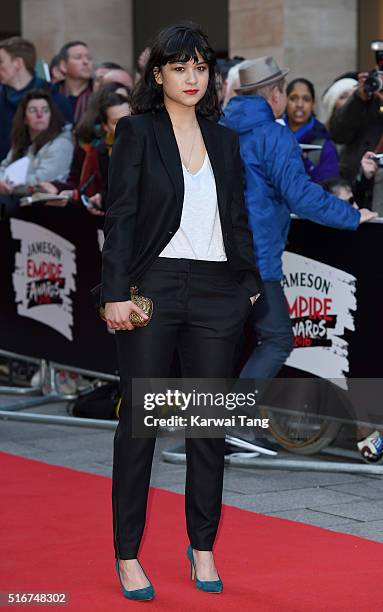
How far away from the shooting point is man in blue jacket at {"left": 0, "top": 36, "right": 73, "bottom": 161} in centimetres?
1184

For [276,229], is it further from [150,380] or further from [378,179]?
[150,380]

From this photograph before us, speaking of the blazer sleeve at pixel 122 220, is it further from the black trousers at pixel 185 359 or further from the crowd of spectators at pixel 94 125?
the crowd of spectators at pixel 94 125

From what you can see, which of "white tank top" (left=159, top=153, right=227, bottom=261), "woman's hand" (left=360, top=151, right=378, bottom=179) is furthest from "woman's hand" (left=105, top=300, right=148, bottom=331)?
"woman's hand" (left=360, top=151, right=378, bottom=179)

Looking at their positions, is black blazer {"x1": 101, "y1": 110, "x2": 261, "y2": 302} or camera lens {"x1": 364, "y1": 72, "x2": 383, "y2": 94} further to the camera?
camera lens {"x1": 364, "y1": 72, "x2": 383, "y2": 94}

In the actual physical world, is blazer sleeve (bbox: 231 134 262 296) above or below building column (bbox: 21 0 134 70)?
above

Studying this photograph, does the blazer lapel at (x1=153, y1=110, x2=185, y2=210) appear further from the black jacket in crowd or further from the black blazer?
the black jacket in crowd

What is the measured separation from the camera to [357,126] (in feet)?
31.0

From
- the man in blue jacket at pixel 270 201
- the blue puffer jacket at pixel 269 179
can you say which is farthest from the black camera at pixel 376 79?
the blue puffer jacket at pixel 269 179

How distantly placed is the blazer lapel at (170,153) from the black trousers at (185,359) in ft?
0.87

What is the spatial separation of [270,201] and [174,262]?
265 cm

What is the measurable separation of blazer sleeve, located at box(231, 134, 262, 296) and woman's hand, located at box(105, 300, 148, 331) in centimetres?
44

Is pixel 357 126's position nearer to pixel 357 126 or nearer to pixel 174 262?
pixel 357 126

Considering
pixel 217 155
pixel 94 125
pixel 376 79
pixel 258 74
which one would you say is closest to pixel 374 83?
pixel 376 79

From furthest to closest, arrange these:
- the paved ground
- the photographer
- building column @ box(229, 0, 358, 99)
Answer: building column @ box(229, 0, 358, 99), the photographer, the paved ground
